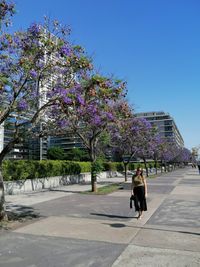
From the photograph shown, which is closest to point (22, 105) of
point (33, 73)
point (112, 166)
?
point (33, 73)

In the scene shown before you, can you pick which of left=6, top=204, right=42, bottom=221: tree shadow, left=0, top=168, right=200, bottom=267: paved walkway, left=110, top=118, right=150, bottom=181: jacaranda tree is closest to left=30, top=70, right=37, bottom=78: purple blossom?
left=0, top=168, right=200, bottom=267: paved walkway

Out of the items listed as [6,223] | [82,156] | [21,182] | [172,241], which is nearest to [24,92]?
[6,223]

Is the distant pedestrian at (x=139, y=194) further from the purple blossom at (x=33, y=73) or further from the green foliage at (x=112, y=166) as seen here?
the green foliage at (x=112, y=166)

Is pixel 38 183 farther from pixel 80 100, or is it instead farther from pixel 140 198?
pixel 80 100

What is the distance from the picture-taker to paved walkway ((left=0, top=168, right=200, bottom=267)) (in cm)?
656

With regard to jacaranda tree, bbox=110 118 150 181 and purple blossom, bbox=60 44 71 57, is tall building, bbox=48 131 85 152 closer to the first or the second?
jacaranda tree, bbox=110 118 150 181

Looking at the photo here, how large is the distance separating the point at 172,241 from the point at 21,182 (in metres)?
13.2

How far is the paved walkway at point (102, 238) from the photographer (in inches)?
258

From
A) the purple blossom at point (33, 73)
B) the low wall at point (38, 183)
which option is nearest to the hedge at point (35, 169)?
the low wall at point (38, 183)

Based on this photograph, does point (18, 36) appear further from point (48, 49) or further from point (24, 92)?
point (24, 92)

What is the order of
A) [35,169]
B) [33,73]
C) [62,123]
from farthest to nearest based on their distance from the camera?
[35,169]
[62,123]
[33,73]

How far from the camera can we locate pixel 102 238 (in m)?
8.27

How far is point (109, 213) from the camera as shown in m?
12.3

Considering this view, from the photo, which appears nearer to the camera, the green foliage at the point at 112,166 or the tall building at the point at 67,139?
the tall building at the point at 67,139
